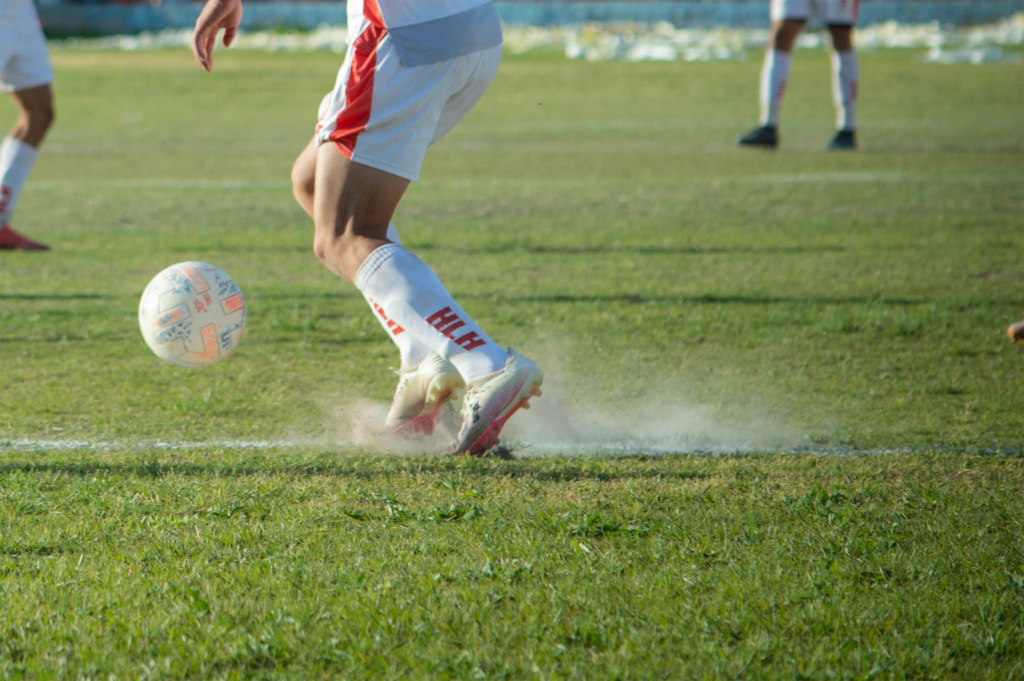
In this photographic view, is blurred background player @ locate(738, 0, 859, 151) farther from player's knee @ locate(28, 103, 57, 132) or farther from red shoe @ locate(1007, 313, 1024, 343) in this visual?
red shoe @ locate(1007, 313, 1024, 343)

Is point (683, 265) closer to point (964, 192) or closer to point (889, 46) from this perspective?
point (964, 192)

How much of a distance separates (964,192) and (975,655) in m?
7.40

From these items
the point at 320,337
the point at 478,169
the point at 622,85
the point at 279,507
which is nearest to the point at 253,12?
the point at 622,85

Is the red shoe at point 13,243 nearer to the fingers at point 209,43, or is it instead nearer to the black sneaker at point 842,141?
the fingers at point 209,43

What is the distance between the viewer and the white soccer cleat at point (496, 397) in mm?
2953

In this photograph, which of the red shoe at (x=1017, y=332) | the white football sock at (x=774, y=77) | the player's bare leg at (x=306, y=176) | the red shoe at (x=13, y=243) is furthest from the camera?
the white football sock at (x=774, y=77)

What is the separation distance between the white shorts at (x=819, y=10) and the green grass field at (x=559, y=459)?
2.47m

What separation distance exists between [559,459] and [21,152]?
501cm

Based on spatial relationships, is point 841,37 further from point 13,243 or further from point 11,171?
point 13,243

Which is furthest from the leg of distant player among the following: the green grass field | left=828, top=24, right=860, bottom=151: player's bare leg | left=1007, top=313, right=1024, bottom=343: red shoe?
left=828, top=24, right=860, bottom=151: player's bare leg

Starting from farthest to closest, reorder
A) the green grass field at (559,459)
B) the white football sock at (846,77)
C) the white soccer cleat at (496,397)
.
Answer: the white football sock at (846,77) < the white soccer cleat at (496,397) < the green grass field at (559,459)

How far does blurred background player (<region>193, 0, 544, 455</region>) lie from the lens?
300cm

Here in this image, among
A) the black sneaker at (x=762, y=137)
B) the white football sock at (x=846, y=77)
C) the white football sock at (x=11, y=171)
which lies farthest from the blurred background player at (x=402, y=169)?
the white football sock at (x=846, y=77)

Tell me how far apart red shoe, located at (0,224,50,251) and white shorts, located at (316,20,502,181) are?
418 cm
